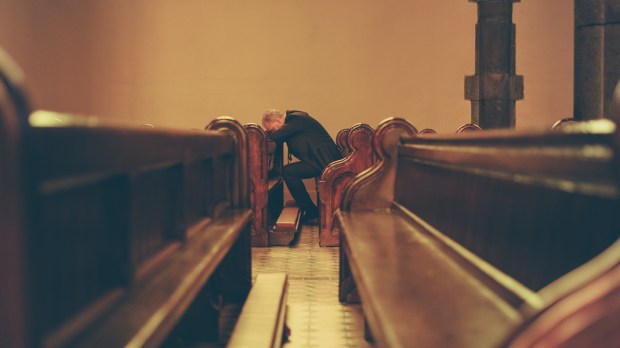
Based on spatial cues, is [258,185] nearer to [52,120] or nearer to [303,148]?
[303,148]

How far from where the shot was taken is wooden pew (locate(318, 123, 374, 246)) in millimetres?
6234

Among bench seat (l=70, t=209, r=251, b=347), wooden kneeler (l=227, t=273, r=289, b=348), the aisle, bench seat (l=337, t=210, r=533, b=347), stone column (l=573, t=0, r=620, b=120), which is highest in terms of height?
stone column (l=573, t=0, r=620, b=120)

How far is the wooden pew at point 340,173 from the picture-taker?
623cm

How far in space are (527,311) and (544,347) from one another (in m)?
0.07

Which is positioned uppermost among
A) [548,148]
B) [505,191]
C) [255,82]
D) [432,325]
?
[255,82]

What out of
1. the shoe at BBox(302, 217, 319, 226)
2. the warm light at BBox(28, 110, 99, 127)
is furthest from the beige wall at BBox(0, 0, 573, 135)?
the warm light at BBox(28, 110, 99, 127)

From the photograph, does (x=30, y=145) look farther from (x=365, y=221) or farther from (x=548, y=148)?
(x=365, y=221)

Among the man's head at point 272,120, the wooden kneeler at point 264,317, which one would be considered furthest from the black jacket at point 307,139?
the wooden kneeler at point 264,317

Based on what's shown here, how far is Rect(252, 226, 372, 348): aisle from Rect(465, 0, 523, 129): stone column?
3451mm

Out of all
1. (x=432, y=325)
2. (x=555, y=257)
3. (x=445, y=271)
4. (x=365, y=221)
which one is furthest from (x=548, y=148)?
(x=365, y=221)

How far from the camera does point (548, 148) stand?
1587 millimetres

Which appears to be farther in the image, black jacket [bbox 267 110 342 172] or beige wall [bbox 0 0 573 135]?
beige wall [bbox 0 0 573 135]

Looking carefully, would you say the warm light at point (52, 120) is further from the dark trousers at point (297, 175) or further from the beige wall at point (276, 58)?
the beige wall at point (276, 58)

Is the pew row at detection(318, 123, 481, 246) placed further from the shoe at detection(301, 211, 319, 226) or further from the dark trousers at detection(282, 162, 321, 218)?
the shoe at detection(301, 211, 319, 226)
